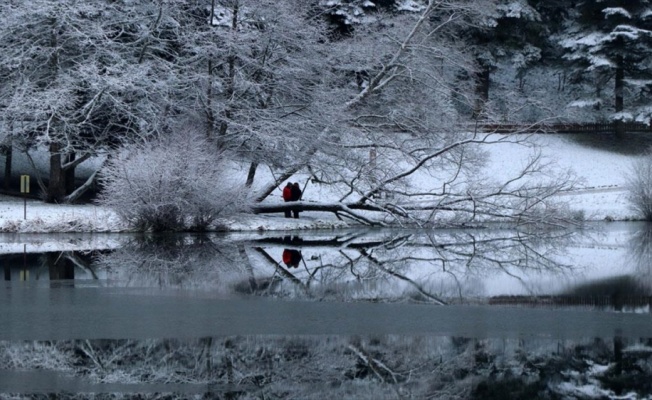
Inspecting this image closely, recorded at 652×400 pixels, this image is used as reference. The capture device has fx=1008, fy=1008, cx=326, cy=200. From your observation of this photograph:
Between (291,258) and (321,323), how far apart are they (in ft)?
31.5

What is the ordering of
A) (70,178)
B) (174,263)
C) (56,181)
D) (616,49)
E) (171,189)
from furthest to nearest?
(616,49), (70,178), (56,181), (171,189), (174,263)

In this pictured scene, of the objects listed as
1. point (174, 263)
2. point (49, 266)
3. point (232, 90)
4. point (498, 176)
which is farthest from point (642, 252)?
point (498, 176)

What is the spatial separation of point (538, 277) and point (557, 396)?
10.4 meters

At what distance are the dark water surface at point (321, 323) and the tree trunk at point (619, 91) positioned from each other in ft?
100

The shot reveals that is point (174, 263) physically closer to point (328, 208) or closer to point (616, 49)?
point (328, 208)

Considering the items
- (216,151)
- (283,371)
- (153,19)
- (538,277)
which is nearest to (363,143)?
(216,151)

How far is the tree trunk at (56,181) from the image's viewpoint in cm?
3497

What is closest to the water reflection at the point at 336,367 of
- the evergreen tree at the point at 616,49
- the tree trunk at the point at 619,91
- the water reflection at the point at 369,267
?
the water reflection at the point at 369,267

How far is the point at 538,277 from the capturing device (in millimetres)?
18625

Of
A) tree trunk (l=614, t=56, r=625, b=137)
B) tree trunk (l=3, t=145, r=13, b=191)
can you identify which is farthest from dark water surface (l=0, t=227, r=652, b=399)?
tree trunk (l=614, t=56, r=625, b=137)

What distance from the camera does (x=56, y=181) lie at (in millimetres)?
35250

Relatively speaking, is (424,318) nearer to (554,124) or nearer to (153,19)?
(153,19)

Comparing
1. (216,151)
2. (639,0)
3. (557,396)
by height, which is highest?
(639,0)

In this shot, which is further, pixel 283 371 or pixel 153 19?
pixel 153 19
